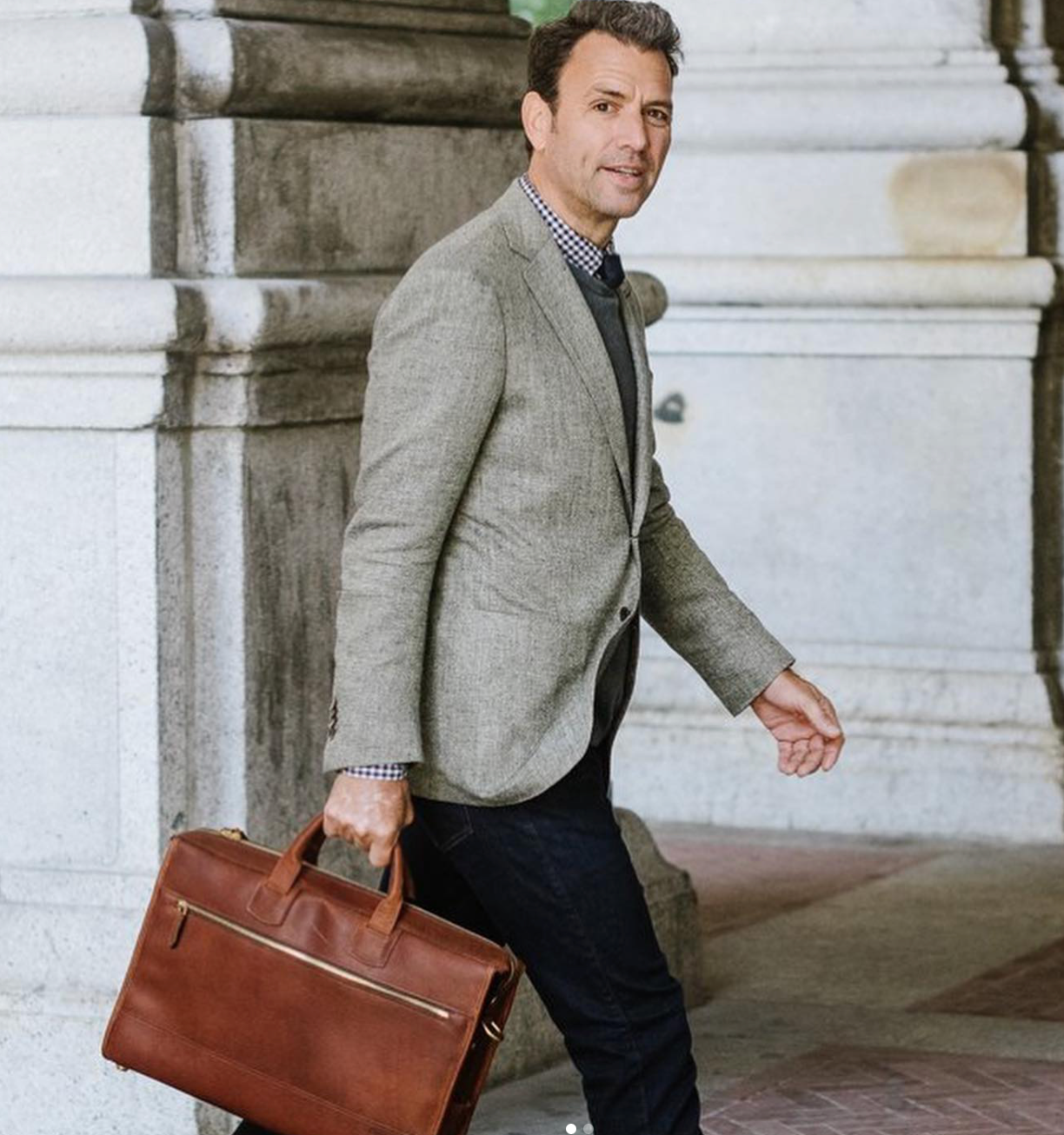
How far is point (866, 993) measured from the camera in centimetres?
663

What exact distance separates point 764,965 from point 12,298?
2.75 metres

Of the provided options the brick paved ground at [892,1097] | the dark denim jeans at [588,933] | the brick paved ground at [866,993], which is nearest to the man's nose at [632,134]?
the dark denim jeans at [588,933]

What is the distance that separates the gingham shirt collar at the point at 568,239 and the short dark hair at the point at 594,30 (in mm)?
123

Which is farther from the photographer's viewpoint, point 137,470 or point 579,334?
point 137,470

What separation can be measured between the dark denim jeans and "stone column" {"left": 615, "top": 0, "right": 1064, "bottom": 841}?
457 cm

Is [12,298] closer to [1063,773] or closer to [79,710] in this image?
[79,710]

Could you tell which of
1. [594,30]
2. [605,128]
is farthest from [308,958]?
[594,30]

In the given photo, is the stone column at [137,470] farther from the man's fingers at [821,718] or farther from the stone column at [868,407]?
the stone column at [868,407]

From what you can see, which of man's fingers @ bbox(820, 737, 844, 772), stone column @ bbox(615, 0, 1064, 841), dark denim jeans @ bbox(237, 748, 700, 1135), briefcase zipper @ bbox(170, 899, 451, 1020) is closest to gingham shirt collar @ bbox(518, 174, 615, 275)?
dark denim jeans @ bbox(237, 748, 700, 1135)

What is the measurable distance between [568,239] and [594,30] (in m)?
0.28

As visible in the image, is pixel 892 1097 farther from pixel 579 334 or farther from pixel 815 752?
pixel 579 334

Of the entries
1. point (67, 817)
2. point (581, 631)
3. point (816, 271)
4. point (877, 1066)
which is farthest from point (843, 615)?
point (581, 631)

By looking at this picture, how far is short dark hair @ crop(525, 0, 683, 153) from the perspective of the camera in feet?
13.5

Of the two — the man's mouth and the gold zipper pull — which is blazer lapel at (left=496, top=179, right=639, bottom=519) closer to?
the man's mouth
